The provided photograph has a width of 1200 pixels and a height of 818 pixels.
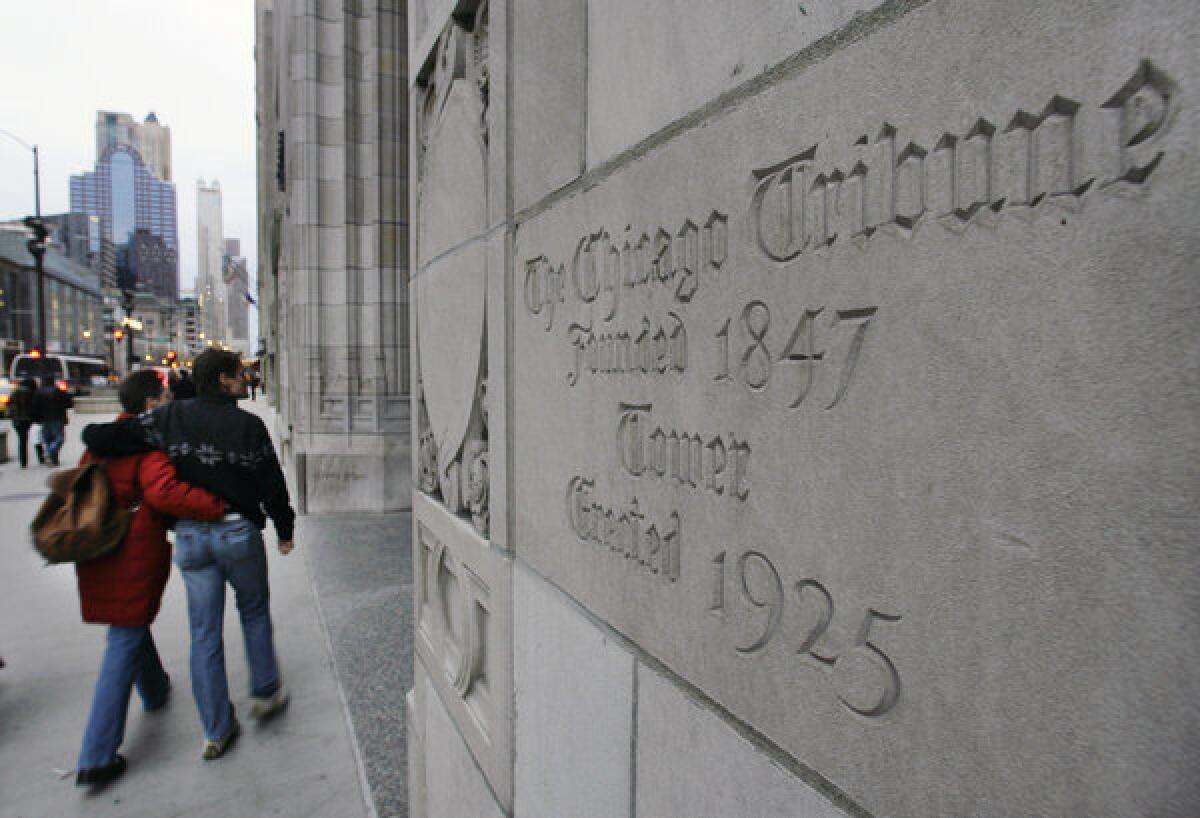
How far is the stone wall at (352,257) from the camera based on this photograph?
9.76 meters

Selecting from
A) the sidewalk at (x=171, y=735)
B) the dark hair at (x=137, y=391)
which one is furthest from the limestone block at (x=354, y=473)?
the dark hair at (x=137, y=391)

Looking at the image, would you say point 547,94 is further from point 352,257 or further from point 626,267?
point 352,257

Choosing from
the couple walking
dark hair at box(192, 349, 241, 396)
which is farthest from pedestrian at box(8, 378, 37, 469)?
dark hair at box(192, 349, 241, 396)

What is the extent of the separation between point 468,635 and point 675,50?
1.92 meters

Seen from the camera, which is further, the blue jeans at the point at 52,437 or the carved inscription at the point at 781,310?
the blue jeans at the point at 52,437

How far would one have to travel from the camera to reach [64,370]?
3631 centimetres

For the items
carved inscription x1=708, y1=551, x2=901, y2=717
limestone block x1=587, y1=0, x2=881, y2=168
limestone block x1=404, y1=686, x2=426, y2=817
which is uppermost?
limestone block x1=587, y1=0, x2=881, y2=168

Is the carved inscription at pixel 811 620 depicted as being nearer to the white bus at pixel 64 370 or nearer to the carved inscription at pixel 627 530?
the carved inscription at pixel 627 530

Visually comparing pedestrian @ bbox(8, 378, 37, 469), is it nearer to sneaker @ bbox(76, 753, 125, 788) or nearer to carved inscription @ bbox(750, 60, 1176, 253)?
sneaker @ bbox(76, 753, 125, 788)

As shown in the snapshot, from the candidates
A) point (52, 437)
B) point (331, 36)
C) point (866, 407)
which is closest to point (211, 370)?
point (866, 407)

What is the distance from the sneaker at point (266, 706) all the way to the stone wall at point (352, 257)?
5624 millimetres

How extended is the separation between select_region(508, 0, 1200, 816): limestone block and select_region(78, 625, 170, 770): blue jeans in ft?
11.9

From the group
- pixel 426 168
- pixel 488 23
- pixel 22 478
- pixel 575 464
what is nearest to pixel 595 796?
pixel 575 464

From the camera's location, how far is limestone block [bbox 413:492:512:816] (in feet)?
7.07
